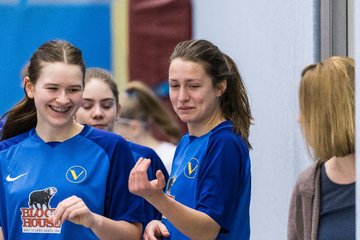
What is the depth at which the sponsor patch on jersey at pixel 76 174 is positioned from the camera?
161 inches

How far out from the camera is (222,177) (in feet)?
13.0

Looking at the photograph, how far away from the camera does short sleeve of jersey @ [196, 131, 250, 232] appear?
12.9 feet

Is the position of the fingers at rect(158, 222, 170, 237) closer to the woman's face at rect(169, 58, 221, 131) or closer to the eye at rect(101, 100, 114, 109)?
the woman's face at rect(169, 58, 221, 131)

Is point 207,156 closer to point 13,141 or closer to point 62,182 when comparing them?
point 62,182

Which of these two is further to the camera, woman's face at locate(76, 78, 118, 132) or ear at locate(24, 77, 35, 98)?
woman's face at locate(76, 78, 118, 132)

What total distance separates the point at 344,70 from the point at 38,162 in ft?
3.88

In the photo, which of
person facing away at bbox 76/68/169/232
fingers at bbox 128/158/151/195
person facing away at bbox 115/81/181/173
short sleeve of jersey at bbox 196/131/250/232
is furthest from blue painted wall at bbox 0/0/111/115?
fingers at bbox 128/158/151/195

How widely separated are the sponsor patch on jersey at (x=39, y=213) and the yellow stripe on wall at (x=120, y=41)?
4623 mm

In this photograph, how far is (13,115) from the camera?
171 inches

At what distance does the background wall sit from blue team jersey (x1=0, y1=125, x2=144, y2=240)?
1348 millimetres

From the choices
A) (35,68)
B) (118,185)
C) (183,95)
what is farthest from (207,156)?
(35,68)

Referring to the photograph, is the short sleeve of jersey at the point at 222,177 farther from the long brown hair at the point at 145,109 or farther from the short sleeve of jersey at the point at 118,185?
the long brown hair at the point at 145,109

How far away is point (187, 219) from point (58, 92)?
0.70 meters

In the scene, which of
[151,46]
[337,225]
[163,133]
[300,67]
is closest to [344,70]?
[337,225]
